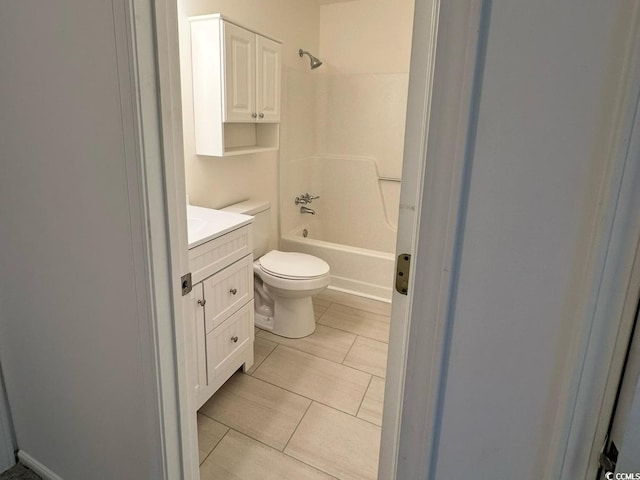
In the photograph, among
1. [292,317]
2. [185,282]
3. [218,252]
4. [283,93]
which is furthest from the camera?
[283,93]

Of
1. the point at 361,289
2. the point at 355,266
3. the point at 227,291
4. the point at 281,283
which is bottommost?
the point at 361,289

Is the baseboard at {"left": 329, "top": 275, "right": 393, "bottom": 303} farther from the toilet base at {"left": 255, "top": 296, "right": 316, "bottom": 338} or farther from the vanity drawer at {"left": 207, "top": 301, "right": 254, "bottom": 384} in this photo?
the vanity drawer at {"left": 207, "top": 301, "right": 254, "bottom": 384}

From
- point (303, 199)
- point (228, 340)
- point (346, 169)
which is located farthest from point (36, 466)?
point (346, 169)

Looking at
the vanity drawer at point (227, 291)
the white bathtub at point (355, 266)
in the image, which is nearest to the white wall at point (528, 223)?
the vanity drawer at point (227, 291)

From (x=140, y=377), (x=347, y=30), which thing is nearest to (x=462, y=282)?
(x=140, y=377)

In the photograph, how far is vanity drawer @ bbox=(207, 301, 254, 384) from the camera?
171 centimetres

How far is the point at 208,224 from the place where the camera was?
1.73 metres

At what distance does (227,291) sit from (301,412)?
0.67 metres

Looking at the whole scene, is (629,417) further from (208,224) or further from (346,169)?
(346,169)

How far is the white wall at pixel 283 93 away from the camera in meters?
2.00

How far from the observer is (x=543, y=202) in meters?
0.51

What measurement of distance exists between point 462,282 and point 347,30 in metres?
3.13

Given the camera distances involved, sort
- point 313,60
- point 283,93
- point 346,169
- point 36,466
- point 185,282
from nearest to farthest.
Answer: point 185,282
point 36,466
point 283,93
point 313,60
point 346,169

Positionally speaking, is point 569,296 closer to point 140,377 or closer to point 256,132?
point 140,377
